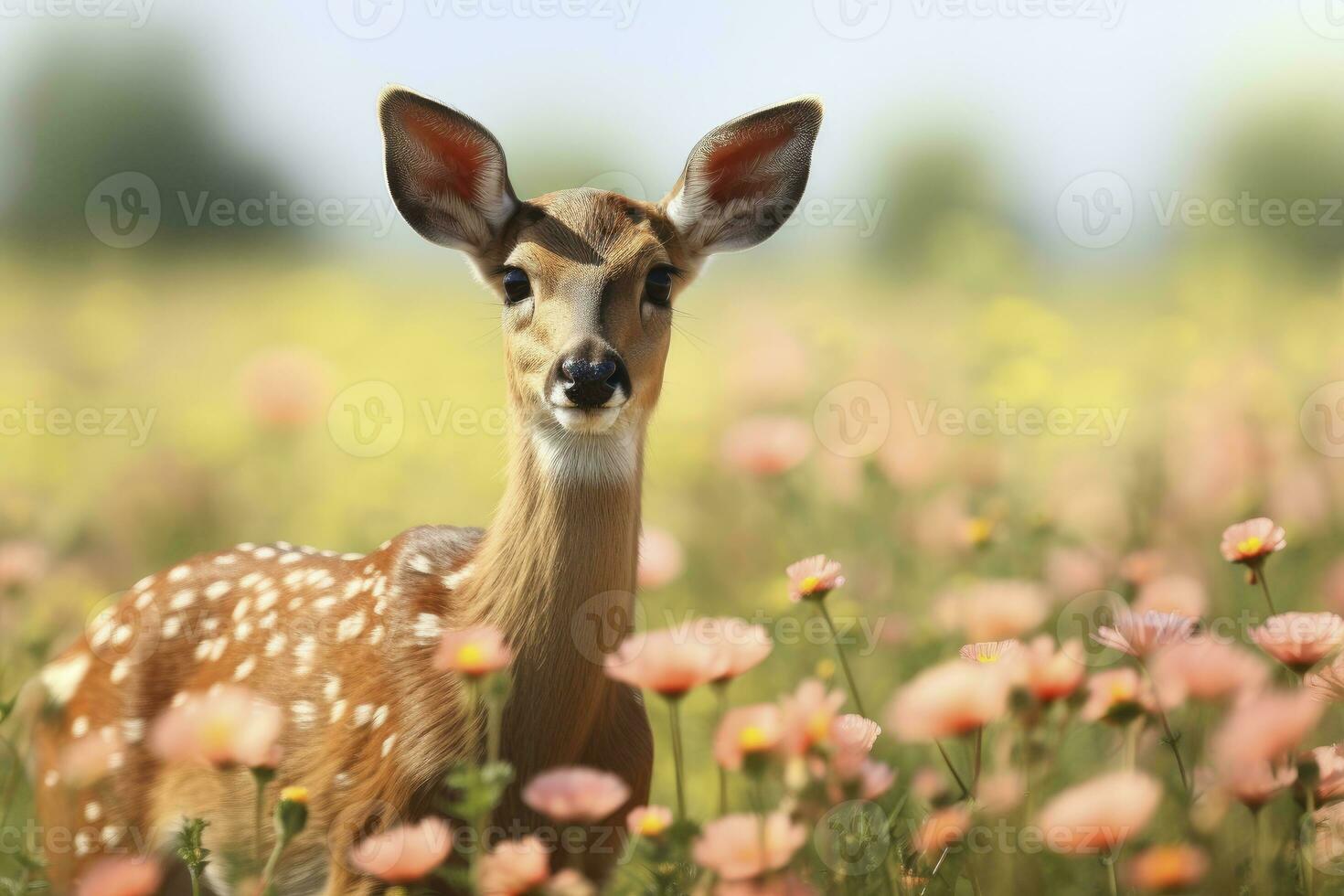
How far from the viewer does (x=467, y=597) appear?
10.6ft

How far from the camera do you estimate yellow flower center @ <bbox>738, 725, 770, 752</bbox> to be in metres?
2.14

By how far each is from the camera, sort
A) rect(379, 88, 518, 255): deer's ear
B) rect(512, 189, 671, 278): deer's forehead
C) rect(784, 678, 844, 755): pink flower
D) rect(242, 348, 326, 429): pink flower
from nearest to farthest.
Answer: rect(784, 678, 844, 755): pink flower, rect(512, 189, 671, 278): deer's forehead, rect(379, 88, 518, 255): deer's ear, rect(242, 348, 326, 429): pink flower

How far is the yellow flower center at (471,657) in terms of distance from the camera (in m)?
2.29

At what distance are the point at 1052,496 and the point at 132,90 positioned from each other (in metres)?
21.8

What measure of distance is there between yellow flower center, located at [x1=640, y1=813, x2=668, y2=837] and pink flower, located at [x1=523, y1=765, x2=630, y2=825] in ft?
0.19

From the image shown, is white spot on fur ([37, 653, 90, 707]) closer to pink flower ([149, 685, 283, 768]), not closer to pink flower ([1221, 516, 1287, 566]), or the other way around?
pink flower ([149, 685, 283, 768])

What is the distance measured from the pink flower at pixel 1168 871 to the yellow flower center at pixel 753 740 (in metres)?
0.60

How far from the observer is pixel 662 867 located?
2.34m

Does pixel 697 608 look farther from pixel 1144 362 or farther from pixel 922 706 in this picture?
pixel 1144 362

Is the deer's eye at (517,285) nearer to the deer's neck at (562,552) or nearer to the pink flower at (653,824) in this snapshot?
the deer's neck at (562,552)

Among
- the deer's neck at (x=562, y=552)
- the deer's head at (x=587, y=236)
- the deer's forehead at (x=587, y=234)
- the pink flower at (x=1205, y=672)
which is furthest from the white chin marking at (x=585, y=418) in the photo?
the pink flower at (x=1205, y=672)

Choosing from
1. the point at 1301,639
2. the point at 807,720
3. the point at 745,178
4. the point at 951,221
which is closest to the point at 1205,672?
the point at 1301,639

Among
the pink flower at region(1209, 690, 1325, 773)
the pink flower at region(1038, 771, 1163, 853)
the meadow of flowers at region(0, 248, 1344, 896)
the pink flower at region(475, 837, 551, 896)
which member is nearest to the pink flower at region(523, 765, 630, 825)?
the meadow of flowers at region(0, 248, 1344, 896)

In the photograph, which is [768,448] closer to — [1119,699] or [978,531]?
[978,531]
